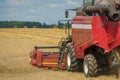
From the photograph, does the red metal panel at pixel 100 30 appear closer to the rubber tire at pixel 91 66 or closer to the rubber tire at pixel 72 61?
the rubber tire at pixel 91 66

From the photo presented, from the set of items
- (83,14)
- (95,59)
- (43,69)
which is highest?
(83,14)

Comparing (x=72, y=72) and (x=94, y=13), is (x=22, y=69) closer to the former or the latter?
Result: (x=72, y=72)

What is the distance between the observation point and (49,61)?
53.1 ft

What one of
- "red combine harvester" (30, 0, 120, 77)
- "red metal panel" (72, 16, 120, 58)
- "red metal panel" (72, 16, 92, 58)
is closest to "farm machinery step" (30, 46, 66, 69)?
"red combine harvester" (30, 0, 120, 77)

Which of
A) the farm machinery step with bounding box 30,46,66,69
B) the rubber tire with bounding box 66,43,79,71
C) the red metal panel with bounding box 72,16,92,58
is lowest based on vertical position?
the farm machinery step with bounding box 30,46,66,69

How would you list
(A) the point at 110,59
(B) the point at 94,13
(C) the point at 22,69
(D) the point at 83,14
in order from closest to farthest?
1. (A) the point at 110,59
2. (B) the point at 94,13
3. (D) the point at 83,14
4. (C) the point at 22,69

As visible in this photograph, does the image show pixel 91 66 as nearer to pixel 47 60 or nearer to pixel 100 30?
pixel 100 30

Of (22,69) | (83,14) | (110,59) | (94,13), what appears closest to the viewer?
(110,59)

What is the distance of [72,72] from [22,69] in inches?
86.4

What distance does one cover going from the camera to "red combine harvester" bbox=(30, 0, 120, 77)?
12.0 meters

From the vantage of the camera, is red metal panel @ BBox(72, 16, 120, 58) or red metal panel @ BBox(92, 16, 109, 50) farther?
red metal panel @ BBox(92, 16, 109, 50)

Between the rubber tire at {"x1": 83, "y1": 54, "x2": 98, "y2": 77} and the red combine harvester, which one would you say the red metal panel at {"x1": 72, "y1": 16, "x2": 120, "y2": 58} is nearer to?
the red combine harvester

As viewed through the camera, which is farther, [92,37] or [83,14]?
[83,14]

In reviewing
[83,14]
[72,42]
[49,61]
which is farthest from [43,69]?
[83,14]
